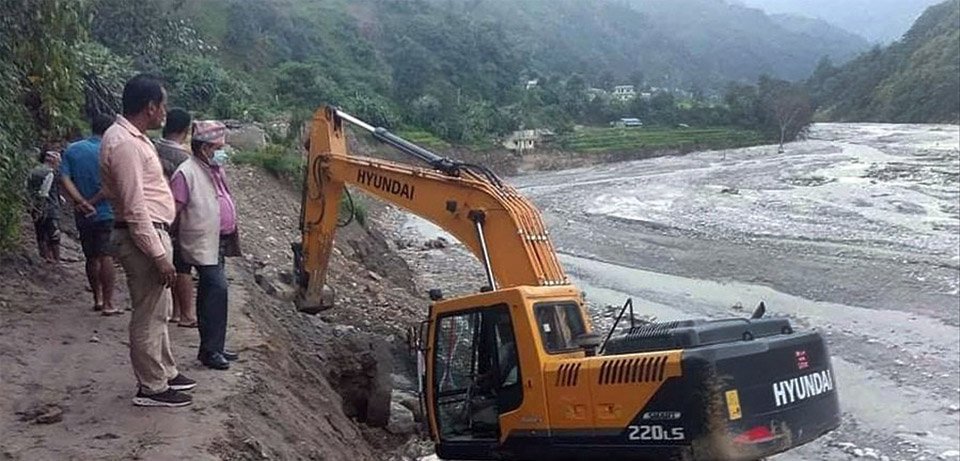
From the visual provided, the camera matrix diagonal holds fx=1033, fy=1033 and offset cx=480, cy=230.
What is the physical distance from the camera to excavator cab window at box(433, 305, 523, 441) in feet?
22.5

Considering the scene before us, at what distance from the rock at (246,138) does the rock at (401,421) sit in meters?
14.0

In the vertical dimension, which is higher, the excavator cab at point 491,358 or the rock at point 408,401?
the excavator cab at point 491,358

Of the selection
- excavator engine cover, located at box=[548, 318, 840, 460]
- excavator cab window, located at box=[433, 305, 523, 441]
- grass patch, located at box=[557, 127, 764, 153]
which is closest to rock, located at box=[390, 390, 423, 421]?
excavator cab window, located at box=[433, 305, 523, 441]

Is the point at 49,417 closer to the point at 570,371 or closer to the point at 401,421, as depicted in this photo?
the point at 570,371

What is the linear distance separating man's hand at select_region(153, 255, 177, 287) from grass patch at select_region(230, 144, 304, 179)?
15262mm

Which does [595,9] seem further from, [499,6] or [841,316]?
[841,316]

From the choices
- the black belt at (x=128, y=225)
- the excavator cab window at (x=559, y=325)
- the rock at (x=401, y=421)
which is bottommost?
the rock at (x=401, y=421)

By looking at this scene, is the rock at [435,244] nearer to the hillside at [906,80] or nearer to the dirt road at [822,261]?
the dirt road at [822,261]

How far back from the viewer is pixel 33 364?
20.8 ft

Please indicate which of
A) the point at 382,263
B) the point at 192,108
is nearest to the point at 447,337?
the point at 382,263

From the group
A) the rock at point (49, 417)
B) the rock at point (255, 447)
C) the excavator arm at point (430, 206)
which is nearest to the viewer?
the rock at point (49, 417)

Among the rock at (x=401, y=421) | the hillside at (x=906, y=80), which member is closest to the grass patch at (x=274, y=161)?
the rock at (x=401, y=421)

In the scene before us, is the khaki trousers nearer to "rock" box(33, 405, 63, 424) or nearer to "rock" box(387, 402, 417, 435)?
"rock" box(33, 405, 63, 424)

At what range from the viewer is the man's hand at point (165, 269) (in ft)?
16.8
